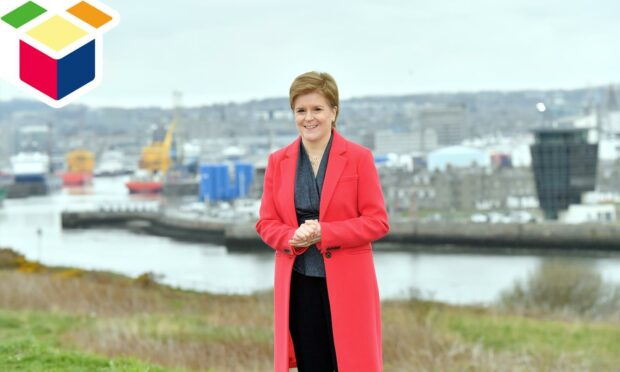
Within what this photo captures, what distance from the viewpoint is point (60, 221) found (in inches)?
2277

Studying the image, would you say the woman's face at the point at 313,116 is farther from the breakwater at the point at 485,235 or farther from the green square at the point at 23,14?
the breakwater at the point at 485,235

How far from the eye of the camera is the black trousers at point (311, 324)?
2.49 metres

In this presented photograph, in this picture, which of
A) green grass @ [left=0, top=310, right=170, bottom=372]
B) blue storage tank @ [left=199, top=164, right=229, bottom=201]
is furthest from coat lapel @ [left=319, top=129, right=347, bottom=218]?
blue storage tank @ [left=199, top=164, right=229, bottom=201]

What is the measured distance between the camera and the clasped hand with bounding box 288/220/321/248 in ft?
7.80

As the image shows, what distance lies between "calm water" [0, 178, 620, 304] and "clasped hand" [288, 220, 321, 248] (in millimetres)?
14283

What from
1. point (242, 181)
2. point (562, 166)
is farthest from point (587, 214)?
point (242, 181)

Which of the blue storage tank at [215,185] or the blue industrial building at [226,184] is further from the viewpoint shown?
the blue storage tank at [215,185]

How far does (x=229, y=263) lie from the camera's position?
32969 mm

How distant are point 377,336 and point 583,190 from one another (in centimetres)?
4780

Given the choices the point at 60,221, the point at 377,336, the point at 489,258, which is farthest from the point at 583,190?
the point at 377,336

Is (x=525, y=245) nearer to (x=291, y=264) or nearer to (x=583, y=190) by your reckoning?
(x=583, y=190)

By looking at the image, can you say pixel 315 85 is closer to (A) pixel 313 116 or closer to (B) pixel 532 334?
(A) pixel 313 116

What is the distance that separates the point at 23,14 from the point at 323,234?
3408 millimetres

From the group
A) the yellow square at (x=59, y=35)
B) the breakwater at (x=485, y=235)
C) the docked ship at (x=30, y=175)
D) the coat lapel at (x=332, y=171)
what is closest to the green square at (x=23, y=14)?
the yellow square at (x=59, y=35)
